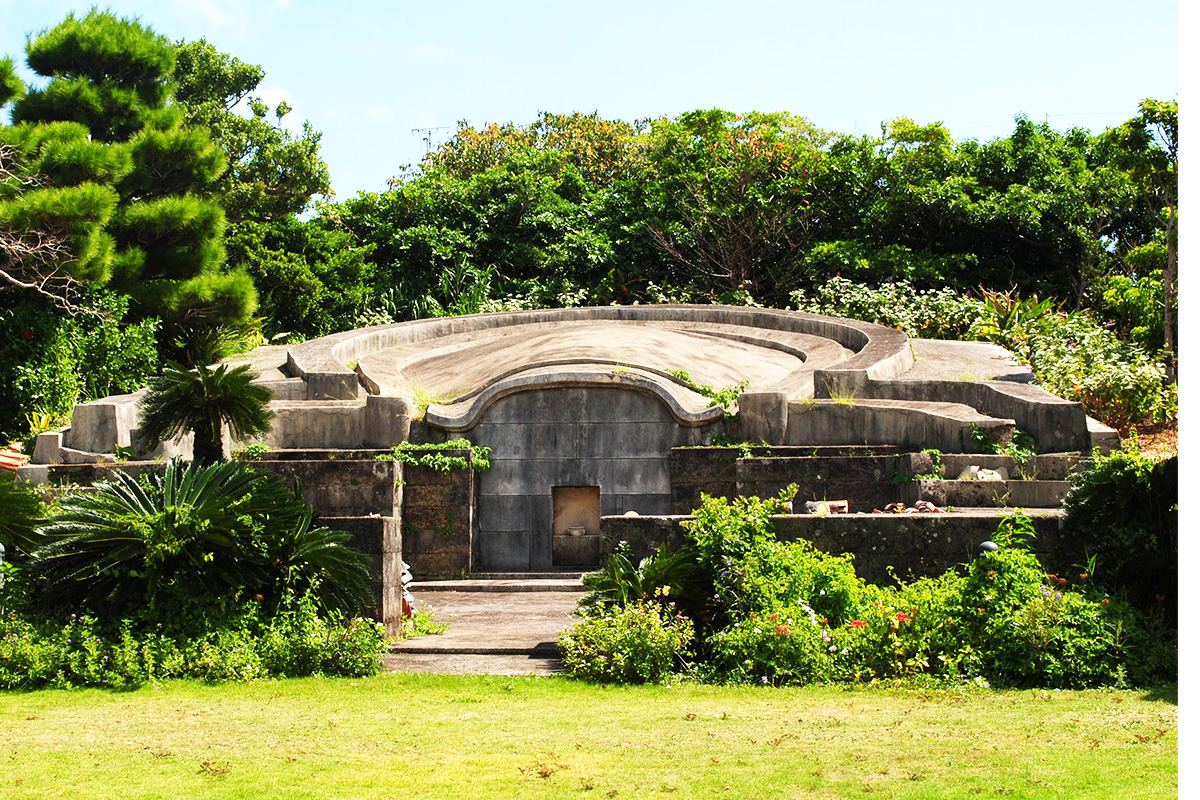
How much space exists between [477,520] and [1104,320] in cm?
1545

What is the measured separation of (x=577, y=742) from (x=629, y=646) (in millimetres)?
1884

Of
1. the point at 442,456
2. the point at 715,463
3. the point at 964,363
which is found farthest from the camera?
the point at 964,363

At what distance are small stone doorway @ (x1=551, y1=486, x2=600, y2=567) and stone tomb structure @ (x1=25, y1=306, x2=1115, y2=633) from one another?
0.05ft

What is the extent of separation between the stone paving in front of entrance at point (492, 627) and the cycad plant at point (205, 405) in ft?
7.80

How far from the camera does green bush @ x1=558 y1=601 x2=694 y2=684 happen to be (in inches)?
315

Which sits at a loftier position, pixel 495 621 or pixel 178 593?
pixel 178 593

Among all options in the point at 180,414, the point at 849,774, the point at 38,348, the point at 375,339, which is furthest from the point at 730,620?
the point at 38,348

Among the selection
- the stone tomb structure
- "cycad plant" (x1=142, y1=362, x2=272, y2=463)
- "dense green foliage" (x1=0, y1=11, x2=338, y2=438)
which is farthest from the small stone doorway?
"dense green foliage" (x1=0, y1=11, x2=338, y2=438)

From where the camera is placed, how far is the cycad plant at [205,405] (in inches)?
438

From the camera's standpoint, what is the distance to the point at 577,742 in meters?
6.17

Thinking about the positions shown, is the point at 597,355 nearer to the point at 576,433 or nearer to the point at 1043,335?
the point at 576,433

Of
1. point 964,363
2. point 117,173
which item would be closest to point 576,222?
point 117,173

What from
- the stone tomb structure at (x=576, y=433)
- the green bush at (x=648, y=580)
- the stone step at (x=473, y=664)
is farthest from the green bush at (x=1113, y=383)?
the stone step at (x=473, y=664)

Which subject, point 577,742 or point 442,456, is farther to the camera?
point 442,456
